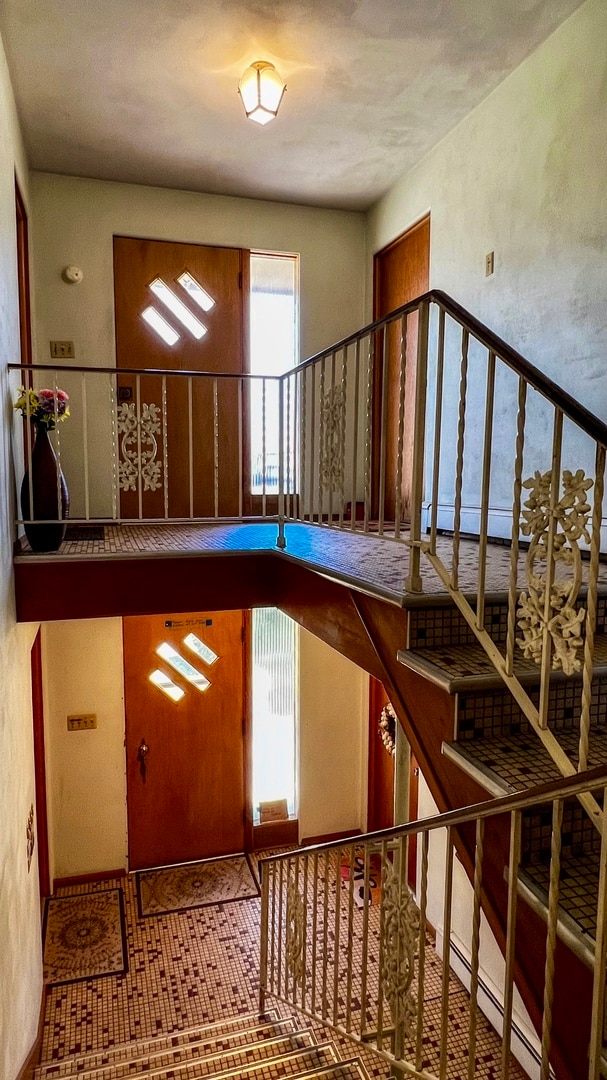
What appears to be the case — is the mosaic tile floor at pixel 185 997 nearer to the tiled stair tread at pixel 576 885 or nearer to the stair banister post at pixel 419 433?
the tiled stair tread at pixel 576 885

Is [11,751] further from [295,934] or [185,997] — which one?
[185,997]

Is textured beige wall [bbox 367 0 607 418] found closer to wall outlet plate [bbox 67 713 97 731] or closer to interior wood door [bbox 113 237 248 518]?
interior wood door [bbox 113 237 248 518]

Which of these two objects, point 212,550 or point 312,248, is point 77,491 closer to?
point 212,550

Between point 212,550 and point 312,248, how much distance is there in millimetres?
2854

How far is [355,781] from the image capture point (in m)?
5.25

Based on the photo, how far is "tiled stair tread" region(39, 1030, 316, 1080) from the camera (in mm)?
3009

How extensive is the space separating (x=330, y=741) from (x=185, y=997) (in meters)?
2.03

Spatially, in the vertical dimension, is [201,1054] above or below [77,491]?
below

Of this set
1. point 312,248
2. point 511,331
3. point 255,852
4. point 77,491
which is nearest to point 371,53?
point 511,331

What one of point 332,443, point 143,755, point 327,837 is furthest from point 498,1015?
point 332,443

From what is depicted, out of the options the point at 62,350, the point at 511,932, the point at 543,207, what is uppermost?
the point at 543,207

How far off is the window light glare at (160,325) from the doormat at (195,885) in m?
3.98

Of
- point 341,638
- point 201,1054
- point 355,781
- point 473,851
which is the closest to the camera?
point 473,851

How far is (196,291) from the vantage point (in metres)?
4.54
